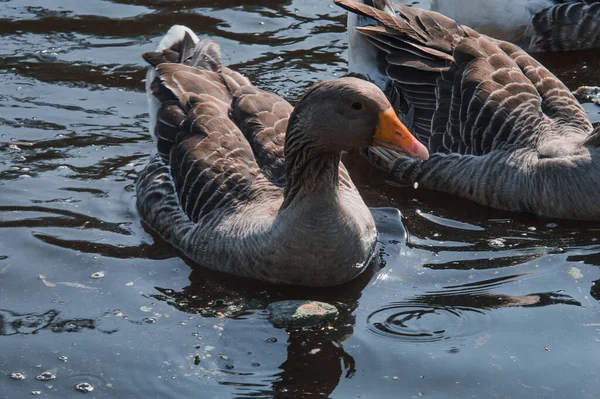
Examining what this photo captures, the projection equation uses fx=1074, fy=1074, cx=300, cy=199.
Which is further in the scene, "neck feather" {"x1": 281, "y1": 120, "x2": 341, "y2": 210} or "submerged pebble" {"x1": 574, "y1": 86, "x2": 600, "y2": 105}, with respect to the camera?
"submerged pebble" {"x1": 574, "y1": 86, "x2": 600, "y2": 105}

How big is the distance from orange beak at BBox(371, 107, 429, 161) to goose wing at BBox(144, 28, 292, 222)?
1121mm

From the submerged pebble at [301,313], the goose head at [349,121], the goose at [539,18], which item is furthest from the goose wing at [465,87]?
the submerged pebble at [301,313]

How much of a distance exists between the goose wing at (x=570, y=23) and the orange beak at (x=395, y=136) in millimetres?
5468

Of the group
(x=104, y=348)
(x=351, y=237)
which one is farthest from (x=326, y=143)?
(x=104, y=348)

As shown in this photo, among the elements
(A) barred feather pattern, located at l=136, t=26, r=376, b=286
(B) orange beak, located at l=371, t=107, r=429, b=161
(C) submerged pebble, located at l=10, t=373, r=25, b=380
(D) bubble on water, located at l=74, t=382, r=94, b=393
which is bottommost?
(C) submerged pebble, located at l=10, t=373, r=25, b=380

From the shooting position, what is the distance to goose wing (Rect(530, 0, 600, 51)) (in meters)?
12.0

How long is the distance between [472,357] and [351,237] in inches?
50.6

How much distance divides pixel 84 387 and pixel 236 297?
1428 mm

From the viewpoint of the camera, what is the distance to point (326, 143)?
7297mm

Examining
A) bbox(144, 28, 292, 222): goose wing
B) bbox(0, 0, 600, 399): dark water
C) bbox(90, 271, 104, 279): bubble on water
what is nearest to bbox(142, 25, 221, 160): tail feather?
bbox(144, 28, 292, 222): goose wing

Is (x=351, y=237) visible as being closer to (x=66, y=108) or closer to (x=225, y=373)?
(x=225, y=373)

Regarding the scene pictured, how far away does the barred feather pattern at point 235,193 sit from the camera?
739cm

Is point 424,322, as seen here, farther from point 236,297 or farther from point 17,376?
point 17,376

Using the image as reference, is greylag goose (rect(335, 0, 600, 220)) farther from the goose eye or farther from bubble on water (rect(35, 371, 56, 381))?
bubble on water (rect(35, 371, 56, 381))
